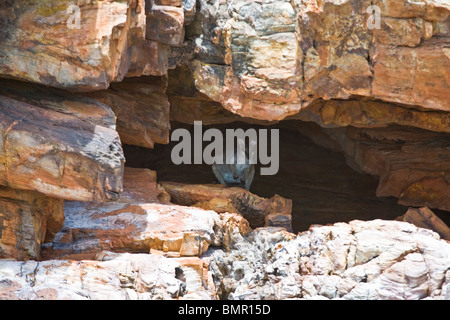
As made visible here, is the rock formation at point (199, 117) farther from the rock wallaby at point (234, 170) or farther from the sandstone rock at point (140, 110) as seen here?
the rock wallaby at point (234, 170)

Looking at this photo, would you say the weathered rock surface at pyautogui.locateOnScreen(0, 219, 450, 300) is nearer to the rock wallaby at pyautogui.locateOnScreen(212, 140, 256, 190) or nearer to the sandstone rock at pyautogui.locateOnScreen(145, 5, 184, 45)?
the rock wallaby at pyautogui.locateOnScreen(212, 140, 256, 190)

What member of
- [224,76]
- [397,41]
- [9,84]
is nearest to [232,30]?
[224,76]

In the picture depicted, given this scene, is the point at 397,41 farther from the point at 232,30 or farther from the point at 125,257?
the point at 125,257

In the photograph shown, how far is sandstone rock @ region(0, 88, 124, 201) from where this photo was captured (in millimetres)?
4625

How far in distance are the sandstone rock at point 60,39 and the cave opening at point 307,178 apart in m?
2.90

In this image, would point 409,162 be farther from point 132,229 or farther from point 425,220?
point 132,229

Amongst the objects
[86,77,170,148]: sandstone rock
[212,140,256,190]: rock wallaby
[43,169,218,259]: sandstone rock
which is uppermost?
[86,77,170,148]: sandstone rock

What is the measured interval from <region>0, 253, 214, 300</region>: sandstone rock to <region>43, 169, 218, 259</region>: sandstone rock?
0.31 m

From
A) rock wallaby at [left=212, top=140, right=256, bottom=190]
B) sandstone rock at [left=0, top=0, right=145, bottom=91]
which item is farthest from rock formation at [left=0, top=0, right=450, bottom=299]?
rock wallaby at [left=212, top=140, right=256, bottom=190]

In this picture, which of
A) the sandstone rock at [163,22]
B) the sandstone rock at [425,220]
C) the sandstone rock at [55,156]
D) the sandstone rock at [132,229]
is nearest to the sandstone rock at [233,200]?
the sandstone rock at [132,229]

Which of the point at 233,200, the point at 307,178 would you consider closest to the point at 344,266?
the point at 233,200

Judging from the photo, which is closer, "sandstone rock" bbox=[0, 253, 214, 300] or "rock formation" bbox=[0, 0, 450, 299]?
"sandstone rock" bbox=[0, 253, 214, 300]

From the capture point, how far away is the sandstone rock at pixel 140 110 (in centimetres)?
639
